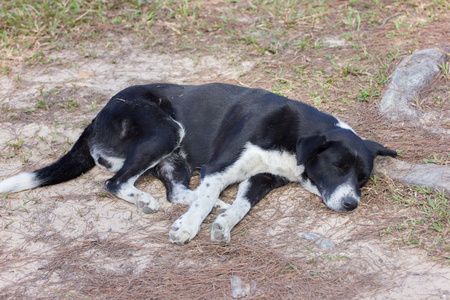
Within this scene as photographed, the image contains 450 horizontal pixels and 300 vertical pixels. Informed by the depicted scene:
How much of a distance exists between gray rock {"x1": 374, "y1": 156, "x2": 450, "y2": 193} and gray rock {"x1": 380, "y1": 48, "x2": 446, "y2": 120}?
0.86 m

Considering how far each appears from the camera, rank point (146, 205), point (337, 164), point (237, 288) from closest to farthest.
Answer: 1. point (237, 288)
2. point (337, 164)
3. point (146, 205)

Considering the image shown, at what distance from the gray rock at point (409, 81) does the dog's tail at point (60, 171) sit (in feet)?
10.1

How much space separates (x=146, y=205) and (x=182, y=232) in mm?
542

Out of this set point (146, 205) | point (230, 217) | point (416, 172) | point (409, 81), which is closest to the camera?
point (230, 217)

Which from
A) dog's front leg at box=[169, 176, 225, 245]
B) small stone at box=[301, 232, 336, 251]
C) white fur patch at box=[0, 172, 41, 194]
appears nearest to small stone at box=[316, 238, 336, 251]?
small stone at box=[301, 232, 336, 251]

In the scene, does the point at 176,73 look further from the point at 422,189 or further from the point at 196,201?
the point at 422,189

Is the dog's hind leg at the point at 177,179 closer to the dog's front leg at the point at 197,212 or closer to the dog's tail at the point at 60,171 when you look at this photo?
the dog's front leg at the point at 197,212

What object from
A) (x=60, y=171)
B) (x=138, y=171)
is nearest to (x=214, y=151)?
(x=138, y=171)

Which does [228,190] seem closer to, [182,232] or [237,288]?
[182,232]

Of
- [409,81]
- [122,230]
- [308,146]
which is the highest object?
[308,146]

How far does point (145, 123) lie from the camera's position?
166 inches

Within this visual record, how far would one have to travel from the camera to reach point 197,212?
363 centimetres

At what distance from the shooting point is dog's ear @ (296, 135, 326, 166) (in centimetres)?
361

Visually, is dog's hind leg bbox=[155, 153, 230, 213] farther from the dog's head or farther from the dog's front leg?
the dog's head
